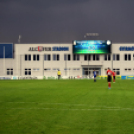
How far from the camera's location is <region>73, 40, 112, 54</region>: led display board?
8500cm

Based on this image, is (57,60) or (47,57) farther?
(57,60)

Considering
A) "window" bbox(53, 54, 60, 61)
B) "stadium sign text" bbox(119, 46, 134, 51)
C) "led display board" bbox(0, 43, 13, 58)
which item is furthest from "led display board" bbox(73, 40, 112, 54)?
"led display board" bbox(0, 43, 13, 58)

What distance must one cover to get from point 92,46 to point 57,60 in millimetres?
10900

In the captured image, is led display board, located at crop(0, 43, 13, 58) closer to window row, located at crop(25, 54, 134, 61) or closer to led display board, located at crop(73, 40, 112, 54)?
window row, located at crop(25, 54, 134, 61)

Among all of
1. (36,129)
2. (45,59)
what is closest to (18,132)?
(36,129)

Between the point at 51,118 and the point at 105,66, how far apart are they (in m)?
78.1

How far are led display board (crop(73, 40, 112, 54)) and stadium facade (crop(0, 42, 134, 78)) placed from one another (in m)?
1.77

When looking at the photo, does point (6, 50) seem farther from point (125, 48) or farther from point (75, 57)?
point (125, 48)

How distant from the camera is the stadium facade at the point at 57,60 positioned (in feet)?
284

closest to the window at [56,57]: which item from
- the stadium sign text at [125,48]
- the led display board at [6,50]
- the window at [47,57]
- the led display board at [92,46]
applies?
the window at [47,57]

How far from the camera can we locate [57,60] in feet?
286

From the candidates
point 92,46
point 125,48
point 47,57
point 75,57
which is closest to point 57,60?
point 47,57

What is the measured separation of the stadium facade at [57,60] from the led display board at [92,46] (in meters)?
1.77

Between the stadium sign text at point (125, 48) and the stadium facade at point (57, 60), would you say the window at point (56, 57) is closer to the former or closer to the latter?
the stadium facade at point (57, 60)
